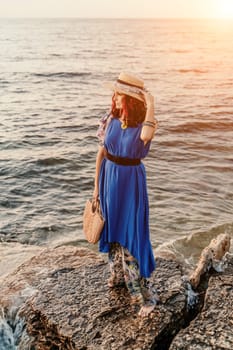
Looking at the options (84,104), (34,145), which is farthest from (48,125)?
(84,104)

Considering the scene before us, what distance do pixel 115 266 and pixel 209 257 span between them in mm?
1207

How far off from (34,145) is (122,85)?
34.5 feet

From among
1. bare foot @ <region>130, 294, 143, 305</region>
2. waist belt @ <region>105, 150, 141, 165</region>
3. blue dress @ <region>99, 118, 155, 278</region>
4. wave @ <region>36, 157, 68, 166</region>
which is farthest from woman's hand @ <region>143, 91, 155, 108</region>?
wave @ <region>36, 157, 68, 166</region>

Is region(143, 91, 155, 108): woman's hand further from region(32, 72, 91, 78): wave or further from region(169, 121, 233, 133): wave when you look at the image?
region(32, 72, 91, 78): wave

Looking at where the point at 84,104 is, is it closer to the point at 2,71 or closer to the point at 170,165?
the point at 170,165

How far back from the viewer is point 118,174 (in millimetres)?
4215

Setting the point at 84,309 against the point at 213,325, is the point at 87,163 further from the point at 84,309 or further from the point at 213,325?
the point at 213,325

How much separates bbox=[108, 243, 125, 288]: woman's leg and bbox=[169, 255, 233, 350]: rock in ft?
2.85

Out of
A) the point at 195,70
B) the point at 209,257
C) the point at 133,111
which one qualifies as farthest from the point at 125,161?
the point at 195,70

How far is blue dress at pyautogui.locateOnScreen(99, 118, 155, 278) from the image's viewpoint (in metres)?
4.11

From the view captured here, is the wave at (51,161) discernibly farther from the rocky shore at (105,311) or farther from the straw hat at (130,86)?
the straw hat at (130,86)

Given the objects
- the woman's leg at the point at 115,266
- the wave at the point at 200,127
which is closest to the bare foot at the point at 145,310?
the woman's leg at the point at 115,266

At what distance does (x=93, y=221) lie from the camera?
4.54 m

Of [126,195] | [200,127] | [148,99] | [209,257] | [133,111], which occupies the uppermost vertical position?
[148,99]
